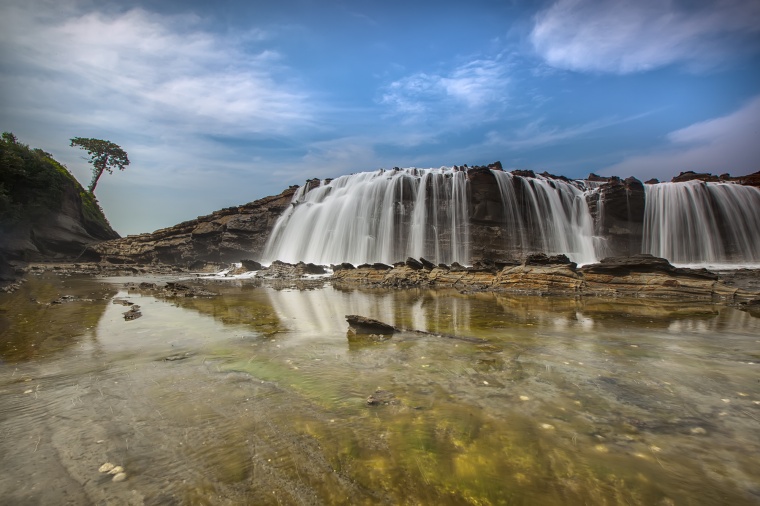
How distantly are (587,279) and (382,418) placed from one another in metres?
14.4

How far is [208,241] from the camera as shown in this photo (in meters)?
43.8

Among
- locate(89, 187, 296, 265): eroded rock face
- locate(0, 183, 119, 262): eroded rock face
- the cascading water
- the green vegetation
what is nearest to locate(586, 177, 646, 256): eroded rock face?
the cascading water

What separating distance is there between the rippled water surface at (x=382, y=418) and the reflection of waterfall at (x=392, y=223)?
1010 inches

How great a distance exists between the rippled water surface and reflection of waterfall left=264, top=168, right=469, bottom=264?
25660 millimetres

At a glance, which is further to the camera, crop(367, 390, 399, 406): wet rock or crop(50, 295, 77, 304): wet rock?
crop(50, 295, 77, 304): wet rock

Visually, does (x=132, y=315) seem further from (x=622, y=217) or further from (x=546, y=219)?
(x=622, y=217)

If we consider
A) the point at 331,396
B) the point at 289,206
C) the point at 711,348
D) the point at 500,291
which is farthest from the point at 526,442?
the point at 289,206

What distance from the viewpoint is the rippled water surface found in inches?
88.5

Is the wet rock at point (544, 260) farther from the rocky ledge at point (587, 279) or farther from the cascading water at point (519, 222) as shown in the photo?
the cascading water at point (519, 222)

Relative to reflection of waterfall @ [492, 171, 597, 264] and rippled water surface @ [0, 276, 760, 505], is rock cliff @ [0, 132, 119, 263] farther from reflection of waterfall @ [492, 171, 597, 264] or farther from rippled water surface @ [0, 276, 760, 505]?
reflection of waterfall @ [492, 171, 597, 264]

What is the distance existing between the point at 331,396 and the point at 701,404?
3910 millimetres

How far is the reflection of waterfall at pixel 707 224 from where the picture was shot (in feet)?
93.0

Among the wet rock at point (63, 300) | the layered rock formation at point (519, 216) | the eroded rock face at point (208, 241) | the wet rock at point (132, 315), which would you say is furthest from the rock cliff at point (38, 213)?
the layered rock formation at point (519, 216)

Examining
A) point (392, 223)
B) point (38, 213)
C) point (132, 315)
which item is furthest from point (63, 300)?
point (38, 213)
